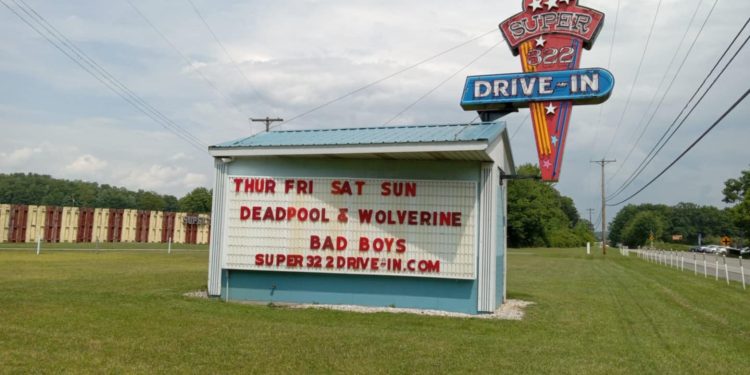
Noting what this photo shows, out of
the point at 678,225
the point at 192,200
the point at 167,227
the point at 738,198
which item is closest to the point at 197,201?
the point at 192,200

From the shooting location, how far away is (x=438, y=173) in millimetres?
14109

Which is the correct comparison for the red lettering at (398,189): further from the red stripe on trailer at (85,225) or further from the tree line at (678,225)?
the tree line at (678,225)

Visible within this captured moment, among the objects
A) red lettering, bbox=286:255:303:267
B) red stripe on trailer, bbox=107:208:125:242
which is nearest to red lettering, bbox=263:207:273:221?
red lettering, bbox=286:255:303:267

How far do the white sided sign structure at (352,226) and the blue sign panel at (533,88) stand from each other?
3.76 meters

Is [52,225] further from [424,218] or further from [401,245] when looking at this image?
[424,218]

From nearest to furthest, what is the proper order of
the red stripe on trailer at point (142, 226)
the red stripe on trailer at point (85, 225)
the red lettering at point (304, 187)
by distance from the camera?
the red lettering at point (304, 187)
the red stripe on trailer at point (85, 225)
the red stripe on trailer at point (142, 226)

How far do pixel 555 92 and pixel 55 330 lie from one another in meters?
13.1

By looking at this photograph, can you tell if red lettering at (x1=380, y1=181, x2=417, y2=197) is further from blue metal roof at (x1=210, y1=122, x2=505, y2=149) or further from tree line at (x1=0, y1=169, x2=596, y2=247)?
tree line at (x1=0, y1=169, x2=596, y2=247)

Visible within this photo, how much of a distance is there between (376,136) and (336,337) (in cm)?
601

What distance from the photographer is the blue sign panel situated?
15.7 m

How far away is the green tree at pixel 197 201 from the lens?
125 meters

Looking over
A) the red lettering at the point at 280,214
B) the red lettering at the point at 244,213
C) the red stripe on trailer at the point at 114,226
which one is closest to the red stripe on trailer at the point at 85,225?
the red stripe on trailer at the point at 114,226

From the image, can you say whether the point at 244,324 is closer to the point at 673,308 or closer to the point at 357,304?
the point at 357,304

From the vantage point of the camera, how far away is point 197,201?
12662 cm
